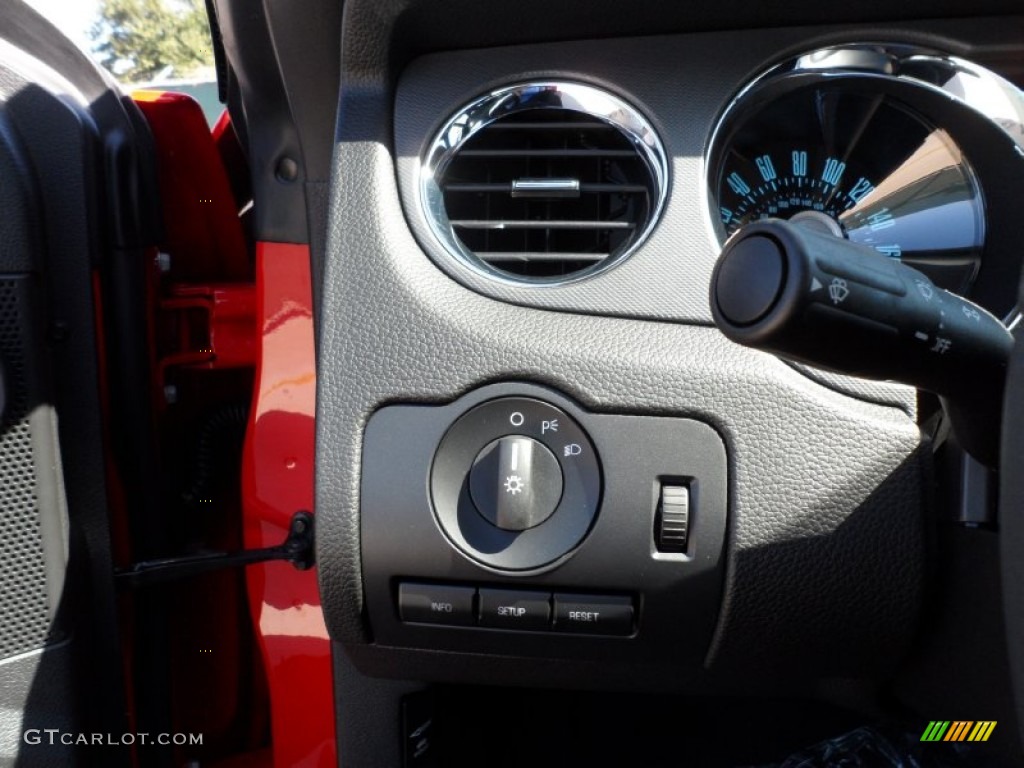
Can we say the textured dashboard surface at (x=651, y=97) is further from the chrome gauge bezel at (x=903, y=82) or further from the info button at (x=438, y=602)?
the info button at (x=438, y=602)

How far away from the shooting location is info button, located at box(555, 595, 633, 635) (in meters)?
0.95

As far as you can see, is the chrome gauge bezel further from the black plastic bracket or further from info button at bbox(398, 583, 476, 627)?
the black plastic bracket

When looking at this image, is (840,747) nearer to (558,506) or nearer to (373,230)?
(558,506)

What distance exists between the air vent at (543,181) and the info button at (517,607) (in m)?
0.35

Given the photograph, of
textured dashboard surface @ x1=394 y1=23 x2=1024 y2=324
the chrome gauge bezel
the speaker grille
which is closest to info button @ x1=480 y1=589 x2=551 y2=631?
textured dashboard surface @ x1=394 y1=23 x2=1024 y2=324

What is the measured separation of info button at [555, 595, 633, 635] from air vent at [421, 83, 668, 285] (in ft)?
1.17

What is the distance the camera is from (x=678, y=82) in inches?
39.9

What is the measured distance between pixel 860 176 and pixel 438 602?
0.68 meters

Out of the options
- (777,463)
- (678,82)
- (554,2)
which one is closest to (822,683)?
(777,463)

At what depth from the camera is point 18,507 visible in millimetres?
1172

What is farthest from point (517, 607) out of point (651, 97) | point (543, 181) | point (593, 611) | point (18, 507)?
point (18, 507)

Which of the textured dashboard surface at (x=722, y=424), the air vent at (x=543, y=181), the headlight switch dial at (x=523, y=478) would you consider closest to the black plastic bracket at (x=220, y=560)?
the textured dashboard surface at (x=722, y=424)

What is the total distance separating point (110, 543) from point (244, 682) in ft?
1.45

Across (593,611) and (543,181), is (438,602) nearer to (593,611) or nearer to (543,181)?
(593,611)
